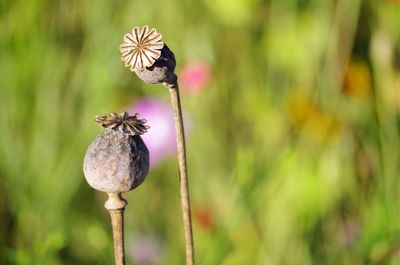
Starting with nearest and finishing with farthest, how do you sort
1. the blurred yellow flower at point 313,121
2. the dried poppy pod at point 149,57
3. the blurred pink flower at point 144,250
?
the dried poppy pod at point 149,57 → the blurred pink flower at point 144,250 → the blurred yellow flower at point 313,121

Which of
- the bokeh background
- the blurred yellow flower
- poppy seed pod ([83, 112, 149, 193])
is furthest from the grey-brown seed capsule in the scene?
the blurred yellow flower

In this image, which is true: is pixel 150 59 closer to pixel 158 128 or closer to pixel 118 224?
pixel 118 224

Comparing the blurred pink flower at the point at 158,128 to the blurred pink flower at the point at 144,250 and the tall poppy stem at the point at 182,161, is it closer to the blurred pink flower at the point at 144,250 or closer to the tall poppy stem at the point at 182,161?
the blurred pink flower at the point at 144,250

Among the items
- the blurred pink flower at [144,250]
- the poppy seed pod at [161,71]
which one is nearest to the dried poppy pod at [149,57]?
the poppy seed pod at [161,71]

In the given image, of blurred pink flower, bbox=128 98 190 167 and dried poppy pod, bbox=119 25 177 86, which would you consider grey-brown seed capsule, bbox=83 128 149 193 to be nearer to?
dried poppy pod, bbox=119 25 177 86

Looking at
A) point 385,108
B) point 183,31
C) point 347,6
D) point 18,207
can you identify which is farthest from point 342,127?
point 18,207
